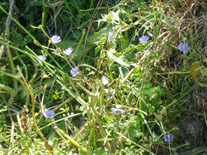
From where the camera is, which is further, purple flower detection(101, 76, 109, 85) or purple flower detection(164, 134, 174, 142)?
purple flower detection(101, 76, 109, 85)

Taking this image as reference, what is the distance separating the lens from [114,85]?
6.37ft

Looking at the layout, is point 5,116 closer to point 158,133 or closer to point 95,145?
point 95,145

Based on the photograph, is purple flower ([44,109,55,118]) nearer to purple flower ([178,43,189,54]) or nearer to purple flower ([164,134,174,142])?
purple flower ([164,134,174,142])

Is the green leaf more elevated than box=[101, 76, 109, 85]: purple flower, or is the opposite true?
the green leaf

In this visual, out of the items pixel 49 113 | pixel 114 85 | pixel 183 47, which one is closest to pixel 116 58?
pixel 114 85

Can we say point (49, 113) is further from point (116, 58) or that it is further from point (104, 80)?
point (116, 58)

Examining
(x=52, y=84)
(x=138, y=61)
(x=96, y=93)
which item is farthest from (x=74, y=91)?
(x=138, y=61)

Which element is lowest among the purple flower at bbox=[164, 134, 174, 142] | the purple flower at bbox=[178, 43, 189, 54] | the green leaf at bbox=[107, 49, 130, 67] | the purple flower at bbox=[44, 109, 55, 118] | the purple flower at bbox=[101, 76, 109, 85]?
the purple flower at bbox=[164, 134, 174, 142]

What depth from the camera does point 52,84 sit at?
2102 mm

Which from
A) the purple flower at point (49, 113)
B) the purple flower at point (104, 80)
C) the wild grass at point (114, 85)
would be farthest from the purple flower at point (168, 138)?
the purple flower at point (49, 113)

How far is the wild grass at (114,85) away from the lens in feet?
5.99

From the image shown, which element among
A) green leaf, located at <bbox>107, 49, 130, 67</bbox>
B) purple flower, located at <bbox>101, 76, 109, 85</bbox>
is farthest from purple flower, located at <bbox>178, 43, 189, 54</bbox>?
purple flower, located at <bbox>101, 76, 109, 85</bbox>

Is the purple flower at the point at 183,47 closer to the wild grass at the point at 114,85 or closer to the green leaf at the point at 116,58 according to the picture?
the wild grass at the point at 114,85

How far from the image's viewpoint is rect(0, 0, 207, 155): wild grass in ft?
5.99
